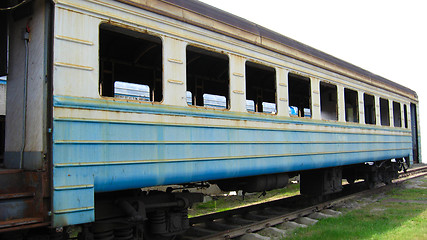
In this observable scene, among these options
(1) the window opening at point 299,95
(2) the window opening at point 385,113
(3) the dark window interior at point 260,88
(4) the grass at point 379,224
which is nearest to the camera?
(4) the grass at point 379,224

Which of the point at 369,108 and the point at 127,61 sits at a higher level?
the point at 127,61

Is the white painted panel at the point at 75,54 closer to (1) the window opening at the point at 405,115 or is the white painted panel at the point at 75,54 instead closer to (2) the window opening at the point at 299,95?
(2) the window opening at the point at 299,95

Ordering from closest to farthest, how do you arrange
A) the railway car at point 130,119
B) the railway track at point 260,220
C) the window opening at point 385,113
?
the railway car at point 130,119 < the railway track at point 260,220 < the window opening at point 385,113

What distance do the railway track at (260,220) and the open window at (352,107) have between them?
2013 millimetres

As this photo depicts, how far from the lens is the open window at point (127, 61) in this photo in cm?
513

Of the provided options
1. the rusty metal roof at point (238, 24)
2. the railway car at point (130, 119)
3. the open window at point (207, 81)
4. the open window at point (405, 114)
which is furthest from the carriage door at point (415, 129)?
the open window at point (207, 81)

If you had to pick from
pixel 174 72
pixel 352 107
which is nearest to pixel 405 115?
pixel 352 107

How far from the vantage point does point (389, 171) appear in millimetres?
11133

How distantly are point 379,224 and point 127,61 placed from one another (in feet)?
17.5

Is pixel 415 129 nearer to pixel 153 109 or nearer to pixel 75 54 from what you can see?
pixel 153 109

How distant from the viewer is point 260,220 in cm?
646

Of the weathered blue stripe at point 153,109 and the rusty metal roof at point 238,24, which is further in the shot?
the rusty metal roof at point 238,24

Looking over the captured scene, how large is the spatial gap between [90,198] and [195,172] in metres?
1.40

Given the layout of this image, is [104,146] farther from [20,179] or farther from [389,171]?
[389,171]
